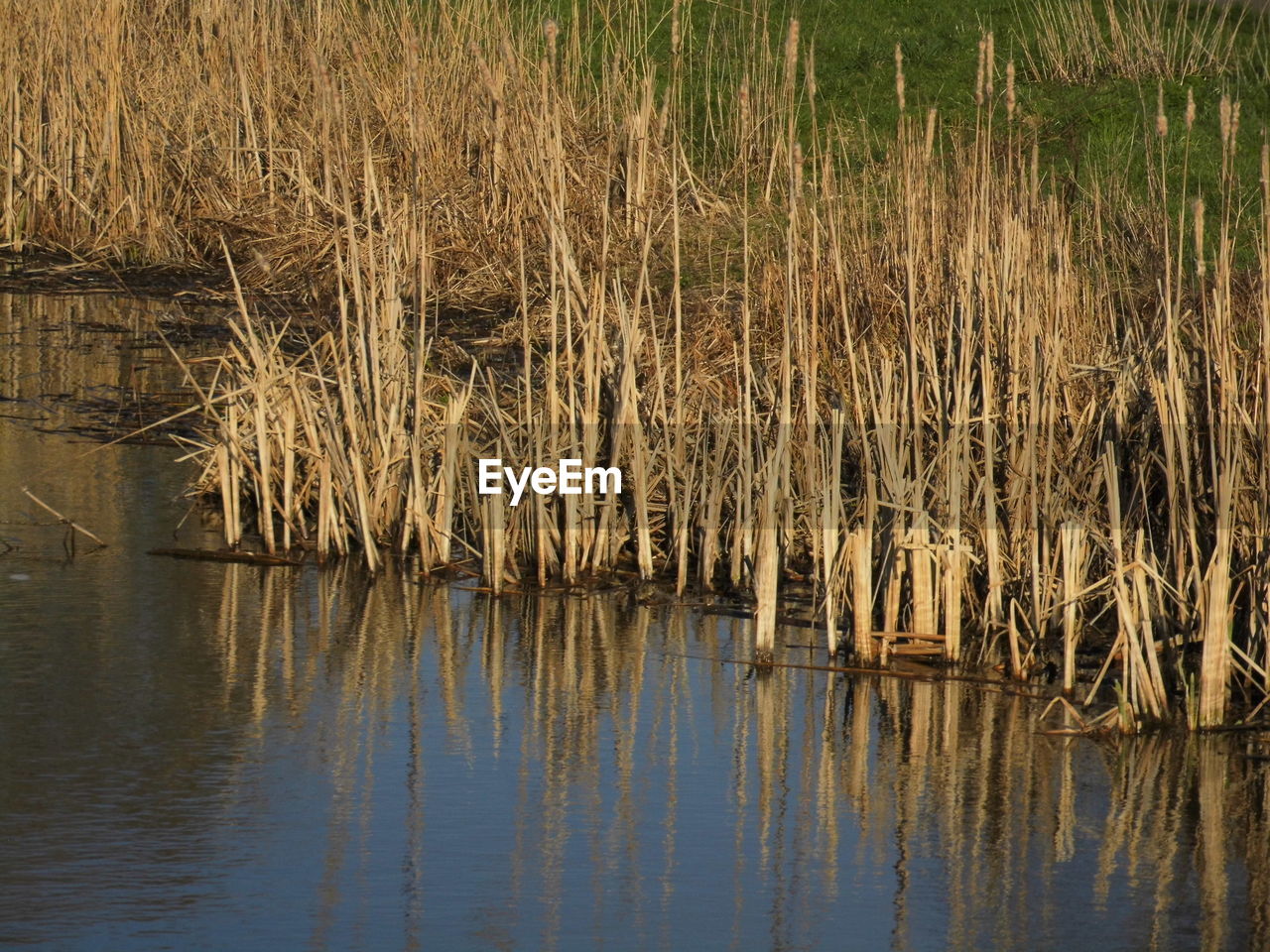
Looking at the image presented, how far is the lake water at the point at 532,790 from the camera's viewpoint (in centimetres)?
371

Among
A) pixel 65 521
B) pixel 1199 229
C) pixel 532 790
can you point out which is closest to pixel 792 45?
pixel 1199 229

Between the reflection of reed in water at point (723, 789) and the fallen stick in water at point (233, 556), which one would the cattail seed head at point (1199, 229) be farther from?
the fallen stick in water at point (233, 556)

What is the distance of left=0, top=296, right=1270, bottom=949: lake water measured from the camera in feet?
12.2

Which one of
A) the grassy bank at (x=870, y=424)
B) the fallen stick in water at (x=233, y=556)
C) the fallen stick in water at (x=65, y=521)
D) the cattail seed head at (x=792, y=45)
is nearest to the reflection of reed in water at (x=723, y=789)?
the grassy bank at (x=870, y=424)

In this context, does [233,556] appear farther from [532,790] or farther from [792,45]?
[792,45]

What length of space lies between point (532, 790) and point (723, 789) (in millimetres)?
442

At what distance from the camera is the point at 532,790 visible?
436 centimetres

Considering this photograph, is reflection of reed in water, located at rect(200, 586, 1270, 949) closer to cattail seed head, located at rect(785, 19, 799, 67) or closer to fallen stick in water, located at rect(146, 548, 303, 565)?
fallen stick in water, located at rect(146, 548, 303, 565)

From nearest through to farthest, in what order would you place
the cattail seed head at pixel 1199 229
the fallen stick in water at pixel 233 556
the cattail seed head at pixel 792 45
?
the cattail seed head at pixel 1199 229, the cattail seed head at pixel 792 45, the fallen stick in water at pixel 233 556

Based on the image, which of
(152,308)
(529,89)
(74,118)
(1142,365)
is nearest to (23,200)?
(74,118)

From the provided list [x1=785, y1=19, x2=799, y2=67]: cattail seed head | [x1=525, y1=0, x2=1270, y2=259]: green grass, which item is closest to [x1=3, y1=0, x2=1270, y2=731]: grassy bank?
[x1=785, y1=19, x2=799, y2=67]: cattail seed head

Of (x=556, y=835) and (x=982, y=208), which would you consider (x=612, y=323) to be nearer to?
(x=982, y=208)

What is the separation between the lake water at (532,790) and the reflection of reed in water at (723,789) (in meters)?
0.01

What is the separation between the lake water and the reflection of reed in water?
1 centimetres
